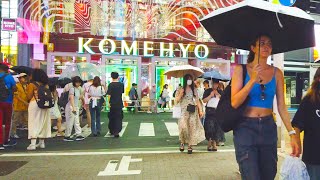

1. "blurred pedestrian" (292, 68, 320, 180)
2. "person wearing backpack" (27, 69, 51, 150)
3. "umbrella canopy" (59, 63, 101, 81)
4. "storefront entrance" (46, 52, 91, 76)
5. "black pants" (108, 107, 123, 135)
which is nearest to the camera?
"blurred pedestrian" (292, 68, 320, 180)

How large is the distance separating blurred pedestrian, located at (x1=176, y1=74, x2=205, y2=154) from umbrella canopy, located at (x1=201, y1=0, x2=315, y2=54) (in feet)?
14.8

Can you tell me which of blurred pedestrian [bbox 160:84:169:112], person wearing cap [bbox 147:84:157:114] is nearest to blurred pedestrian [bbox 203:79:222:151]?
person wearing cap [bbox 147:84:157:114]

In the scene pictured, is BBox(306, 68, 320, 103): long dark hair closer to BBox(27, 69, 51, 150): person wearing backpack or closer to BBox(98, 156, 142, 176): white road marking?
BBox(98, 156, 142, 176): white road marking

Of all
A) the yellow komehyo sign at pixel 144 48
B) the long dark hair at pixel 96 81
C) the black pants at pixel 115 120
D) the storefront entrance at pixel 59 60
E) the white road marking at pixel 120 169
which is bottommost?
the white road marking at pixel 120 169

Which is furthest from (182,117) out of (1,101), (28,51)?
(28,51)

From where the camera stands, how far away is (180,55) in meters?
24.4

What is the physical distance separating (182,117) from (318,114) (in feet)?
16.2

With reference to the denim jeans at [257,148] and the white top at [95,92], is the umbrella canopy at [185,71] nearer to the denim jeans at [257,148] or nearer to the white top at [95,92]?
the white top at [95,92]

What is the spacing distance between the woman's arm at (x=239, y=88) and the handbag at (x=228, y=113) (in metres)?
0.04

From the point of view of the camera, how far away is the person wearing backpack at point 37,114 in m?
8.41

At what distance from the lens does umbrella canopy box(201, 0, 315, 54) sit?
3.00 meters

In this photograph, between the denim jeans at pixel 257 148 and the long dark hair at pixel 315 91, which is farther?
the long dark hair at pixel 315 91

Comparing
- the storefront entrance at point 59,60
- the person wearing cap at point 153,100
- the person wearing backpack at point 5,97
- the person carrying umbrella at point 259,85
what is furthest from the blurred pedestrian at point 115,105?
the storefront entrance at point 59,60


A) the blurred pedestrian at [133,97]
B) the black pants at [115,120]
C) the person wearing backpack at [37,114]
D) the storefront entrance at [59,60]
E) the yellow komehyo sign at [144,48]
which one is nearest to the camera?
the person wearing backpack at [37,114]
